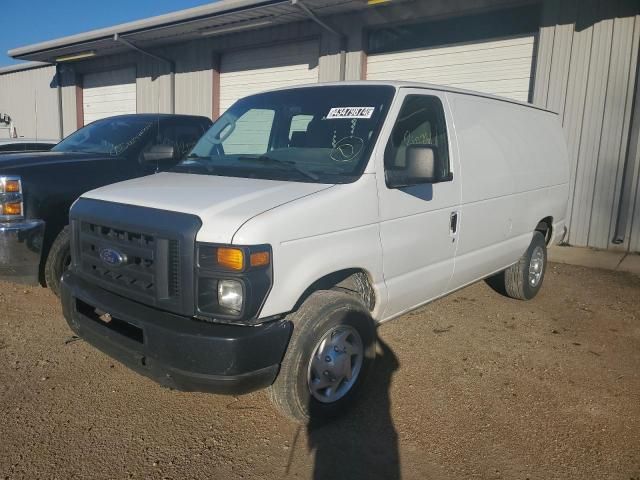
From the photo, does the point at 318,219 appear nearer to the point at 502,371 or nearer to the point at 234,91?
the point at 502,371

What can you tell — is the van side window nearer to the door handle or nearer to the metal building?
the door handle

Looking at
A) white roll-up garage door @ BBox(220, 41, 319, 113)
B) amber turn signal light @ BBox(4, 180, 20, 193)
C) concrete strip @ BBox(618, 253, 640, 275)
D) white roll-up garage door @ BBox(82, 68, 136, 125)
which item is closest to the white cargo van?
amber turn signal light @ BBox(4, 180, 20, 193)

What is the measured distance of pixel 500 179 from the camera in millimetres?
4754

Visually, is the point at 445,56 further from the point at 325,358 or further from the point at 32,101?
the point at 32,101

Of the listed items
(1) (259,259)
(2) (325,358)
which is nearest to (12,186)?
(1) (259,259)

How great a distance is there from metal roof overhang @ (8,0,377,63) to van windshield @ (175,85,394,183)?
6.01 m

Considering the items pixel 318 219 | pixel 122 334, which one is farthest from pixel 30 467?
pixel 318 219

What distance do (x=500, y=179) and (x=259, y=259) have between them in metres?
2.83

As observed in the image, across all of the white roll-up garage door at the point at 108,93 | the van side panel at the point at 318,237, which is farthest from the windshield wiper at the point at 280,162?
the white roll-up garage door at the point at 108,93

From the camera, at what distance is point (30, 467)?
Answer: 2834 mm

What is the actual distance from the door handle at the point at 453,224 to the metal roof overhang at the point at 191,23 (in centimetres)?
648

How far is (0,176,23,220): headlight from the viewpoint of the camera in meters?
4.62

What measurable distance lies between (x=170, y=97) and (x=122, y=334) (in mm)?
11924

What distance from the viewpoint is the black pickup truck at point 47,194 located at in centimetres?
463
